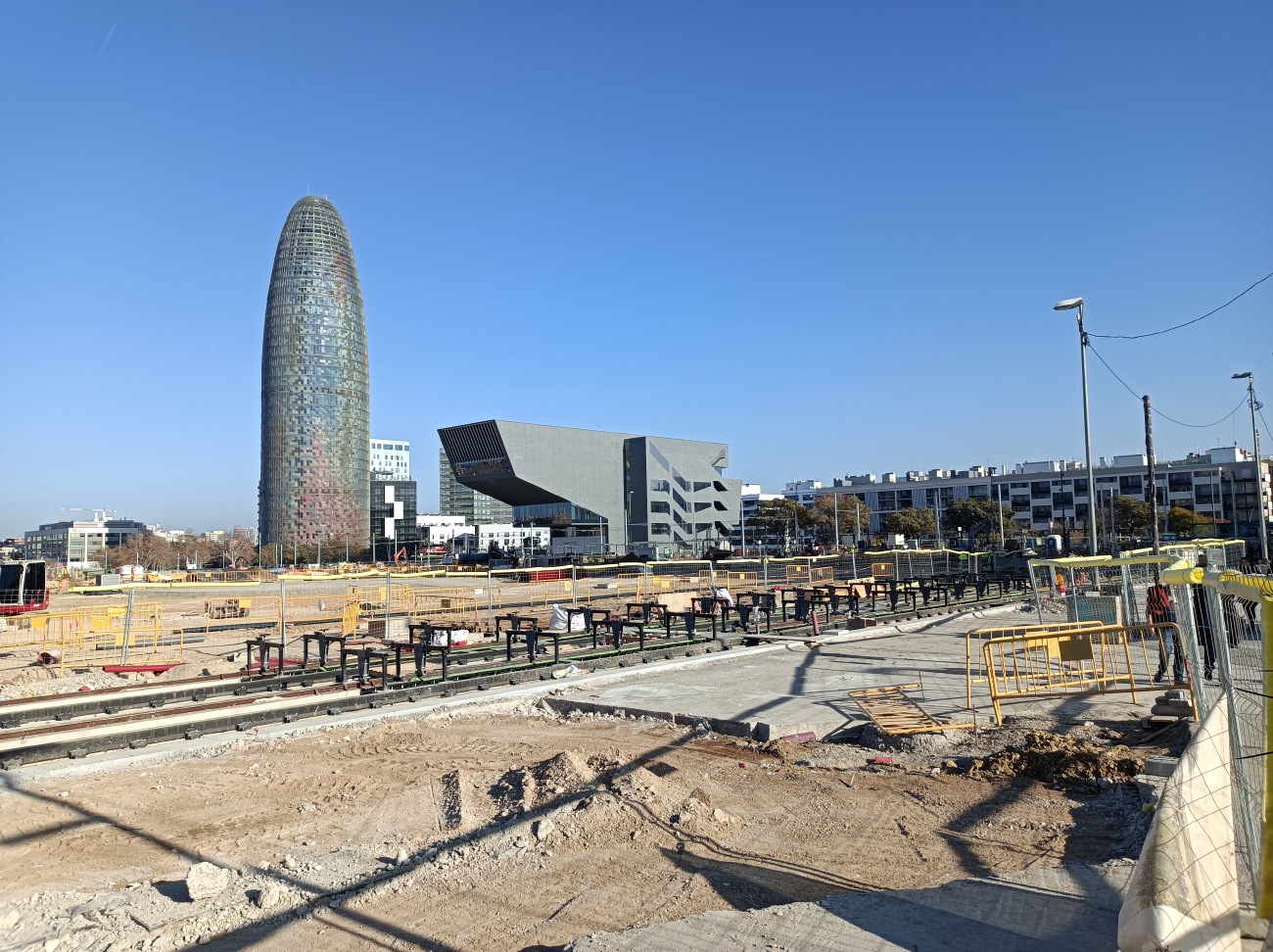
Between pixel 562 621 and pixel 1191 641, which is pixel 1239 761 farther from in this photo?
pixel 562 621

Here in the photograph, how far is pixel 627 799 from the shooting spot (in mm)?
6762

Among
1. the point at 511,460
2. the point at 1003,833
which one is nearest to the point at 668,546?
the point at 511,460

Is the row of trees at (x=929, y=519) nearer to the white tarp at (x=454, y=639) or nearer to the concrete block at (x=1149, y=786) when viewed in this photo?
the white tarp at (x=454, y=639)

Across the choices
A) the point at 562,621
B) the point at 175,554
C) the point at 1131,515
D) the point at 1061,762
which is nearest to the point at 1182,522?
the point at 1131,515

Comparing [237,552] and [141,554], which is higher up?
[141,554]

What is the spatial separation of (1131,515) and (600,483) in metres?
55.9

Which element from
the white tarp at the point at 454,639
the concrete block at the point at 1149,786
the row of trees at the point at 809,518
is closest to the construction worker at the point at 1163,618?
the concrete block at the point at 1149,786

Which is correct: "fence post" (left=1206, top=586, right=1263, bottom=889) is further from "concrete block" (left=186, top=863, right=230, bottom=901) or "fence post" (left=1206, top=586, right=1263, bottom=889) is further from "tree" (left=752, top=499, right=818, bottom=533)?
"tree" (left=752, top=499, right=818, bottom=533)

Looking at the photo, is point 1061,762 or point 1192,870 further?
point 1061,762

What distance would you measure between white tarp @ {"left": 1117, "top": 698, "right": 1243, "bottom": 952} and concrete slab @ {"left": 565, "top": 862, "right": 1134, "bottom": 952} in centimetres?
54

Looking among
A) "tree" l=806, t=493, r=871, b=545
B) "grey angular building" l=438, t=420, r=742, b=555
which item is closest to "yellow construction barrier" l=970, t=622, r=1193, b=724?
"grey angular building" l=438, t=420, r=742, b=555

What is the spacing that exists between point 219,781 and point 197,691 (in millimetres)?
5595

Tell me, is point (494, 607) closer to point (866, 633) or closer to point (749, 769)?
point (866, 633)

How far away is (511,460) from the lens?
3632 inches
